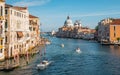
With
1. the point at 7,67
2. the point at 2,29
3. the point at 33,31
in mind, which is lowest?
the point at 7,67

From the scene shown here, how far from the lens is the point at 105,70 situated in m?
36.5

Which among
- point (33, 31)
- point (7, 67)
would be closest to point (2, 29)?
point (7, 67)

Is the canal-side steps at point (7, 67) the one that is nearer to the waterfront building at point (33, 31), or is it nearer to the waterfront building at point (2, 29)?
the waterfront building at point (2, 29)

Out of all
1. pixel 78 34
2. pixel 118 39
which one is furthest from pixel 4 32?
pixel 78 34

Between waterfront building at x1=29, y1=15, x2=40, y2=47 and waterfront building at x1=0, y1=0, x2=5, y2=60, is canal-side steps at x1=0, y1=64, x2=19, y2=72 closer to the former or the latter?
waterfront building at x1=0, y1=0, x2=5, y2=60

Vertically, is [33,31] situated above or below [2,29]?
above

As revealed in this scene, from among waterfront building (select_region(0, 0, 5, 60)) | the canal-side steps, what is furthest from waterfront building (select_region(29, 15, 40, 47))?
the canal-side steps

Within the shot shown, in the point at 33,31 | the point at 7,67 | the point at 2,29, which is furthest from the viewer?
the point at 33,31

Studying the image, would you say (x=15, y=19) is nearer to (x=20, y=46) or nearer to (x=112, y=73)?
(x=20, y=46)

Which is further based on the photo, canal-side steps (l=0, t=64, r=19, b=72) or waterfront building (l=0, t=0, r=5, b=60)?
waterfront building (l=0, t=0, r=5, b=60)

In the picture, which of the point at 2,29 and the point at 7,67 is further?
the point at 2,29

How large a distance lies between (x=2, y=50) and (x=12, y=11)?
7.17m

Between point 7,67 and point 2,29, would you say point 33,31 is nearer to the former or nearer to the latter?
point 2,29

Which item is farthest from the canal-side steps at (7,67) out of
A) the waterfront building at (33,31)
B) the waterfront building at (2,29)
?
the waterfront building at (33,31)
